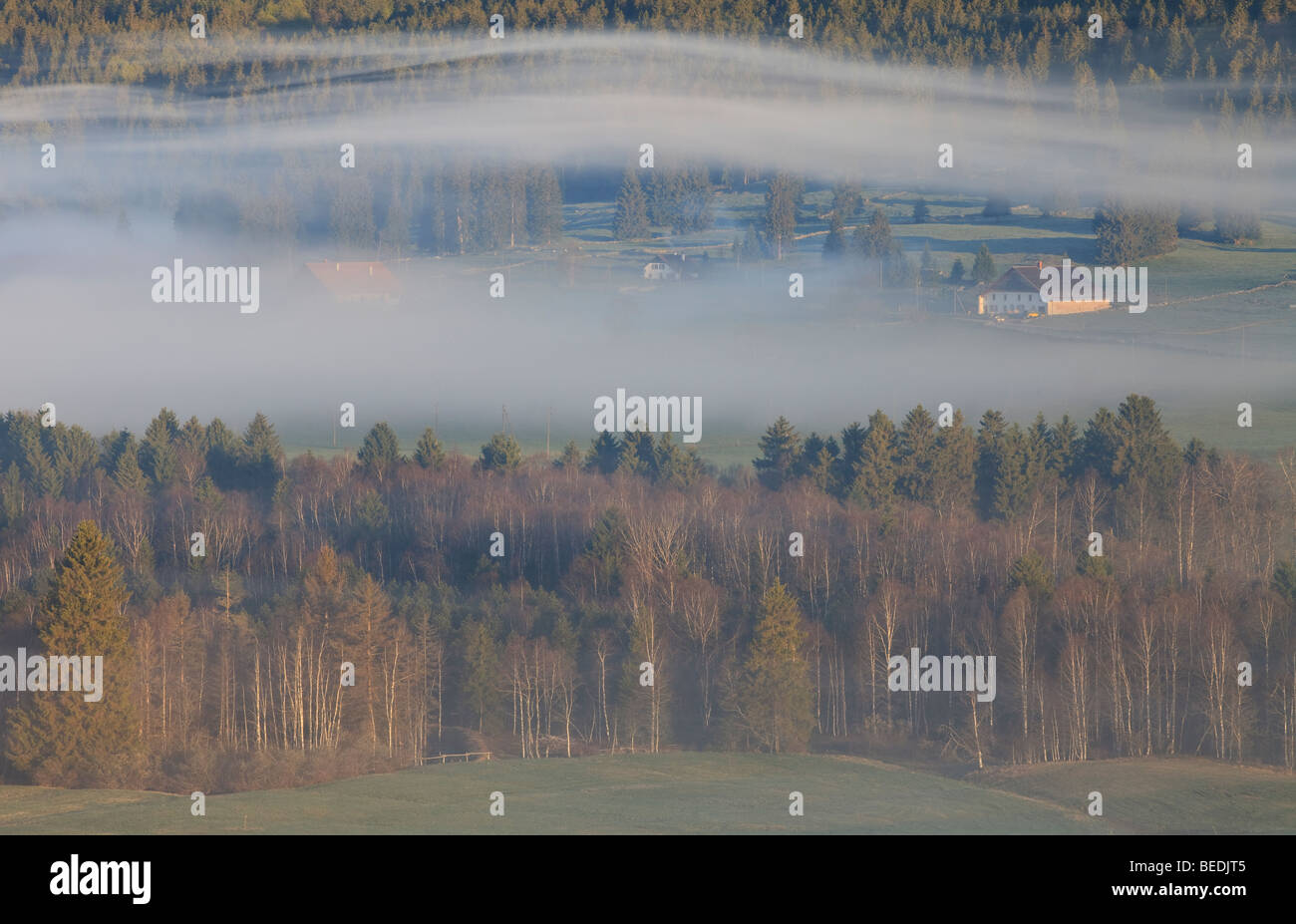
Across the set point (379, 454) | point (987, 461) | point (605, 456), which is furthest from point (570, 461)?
point (987, 461)

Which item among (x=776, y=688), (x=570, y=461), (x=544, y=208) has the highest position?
(x=544, y=208)

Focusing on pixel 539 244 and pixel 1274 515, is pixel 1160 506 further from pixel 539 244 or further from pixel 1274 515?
pixel 539 244

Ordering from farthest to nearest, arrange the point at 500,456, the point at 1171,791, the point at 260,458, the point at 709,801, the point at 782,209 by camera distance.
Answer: the point at 782,209 < the point at 260,458 < the point at 500,456 < the point at 1171,791 < the point at 709,801

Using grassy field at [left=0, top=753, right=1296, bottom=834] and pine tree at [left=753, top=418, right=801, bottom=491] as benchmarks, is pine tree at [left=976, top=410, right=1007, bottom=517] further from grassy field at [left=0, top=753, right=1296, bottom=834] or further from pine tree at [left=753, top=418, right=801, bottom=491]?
grassy field at [left=0, top=753, right=1296, bottom=834]

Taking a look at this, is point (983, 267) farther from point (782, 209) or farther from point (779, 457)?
point (779, 457)

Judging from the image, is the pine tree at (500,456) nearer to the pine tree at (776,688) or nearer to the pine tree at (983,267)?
the pine tree at (776,688)

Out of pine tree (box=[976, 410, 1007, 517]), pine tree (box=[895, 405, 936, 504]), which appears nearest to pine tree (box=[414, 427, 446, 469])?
pine tree (box=[895, 405, 936, 504])

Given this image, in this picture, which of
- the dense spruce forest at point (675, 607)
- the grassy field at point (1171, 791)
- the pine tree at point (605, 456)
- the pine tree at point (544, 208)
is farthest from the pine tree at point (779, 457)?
the pine tree at point (544, 208)

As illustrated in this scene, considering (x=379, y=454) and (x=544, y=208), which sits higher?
(x=544, y=208)
